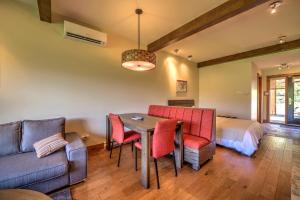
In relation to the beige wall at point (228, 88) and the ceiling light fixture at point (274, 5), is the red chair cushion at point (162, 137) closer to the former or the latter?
the ceiling light fixture at point (274, 5)

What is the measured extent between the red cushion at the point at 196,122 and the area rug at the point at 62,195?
2127mm

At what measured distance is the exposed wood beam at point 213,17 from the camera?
2020 millimetres

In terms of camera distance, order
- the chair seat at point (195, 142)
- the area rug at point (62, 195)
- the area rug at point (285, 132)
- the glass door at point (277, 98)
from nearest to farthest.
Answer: the area rug at point (62, 195), the chair seat at point (195, 142), the area rug at point (285, 132), the glass door at point (277, 98)

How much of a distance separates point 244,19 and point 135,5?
6.88ft

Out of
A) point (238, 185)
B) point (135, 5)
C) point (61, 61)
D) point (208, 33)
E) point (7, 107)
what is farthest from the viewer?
point (208, 33)

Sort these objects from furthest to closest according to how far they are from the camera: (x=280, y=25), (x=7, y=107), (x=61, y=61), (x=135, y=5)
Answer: (x=280, y=25)
(x=61, y=61)
(x=135, y=5)
(x=7, y=107)

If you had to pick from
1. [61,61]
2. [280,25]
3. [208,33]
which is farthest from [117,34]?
[280,25]

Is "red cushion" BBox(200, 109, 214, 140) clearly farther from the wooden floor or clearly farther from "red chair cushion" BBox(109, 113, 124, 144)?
"red chair cushion" BBox(109, 113, 124, 144)

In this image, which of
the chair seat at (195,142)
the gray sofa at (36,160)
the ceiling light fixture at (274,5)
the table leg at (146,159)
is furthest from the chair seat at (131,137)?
the ceiling light fixture at (274,5)

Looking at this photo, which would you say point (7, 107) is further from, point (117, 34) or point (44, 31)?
point (117, 34)

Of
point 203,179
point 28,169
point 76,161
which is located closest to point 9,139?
point 28,169

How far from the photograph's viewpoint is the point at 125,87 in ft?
11.8

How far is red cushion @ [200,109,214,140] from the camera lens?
2471mm

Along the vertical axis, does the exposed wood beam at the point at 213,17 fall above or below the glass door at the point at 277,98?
above
